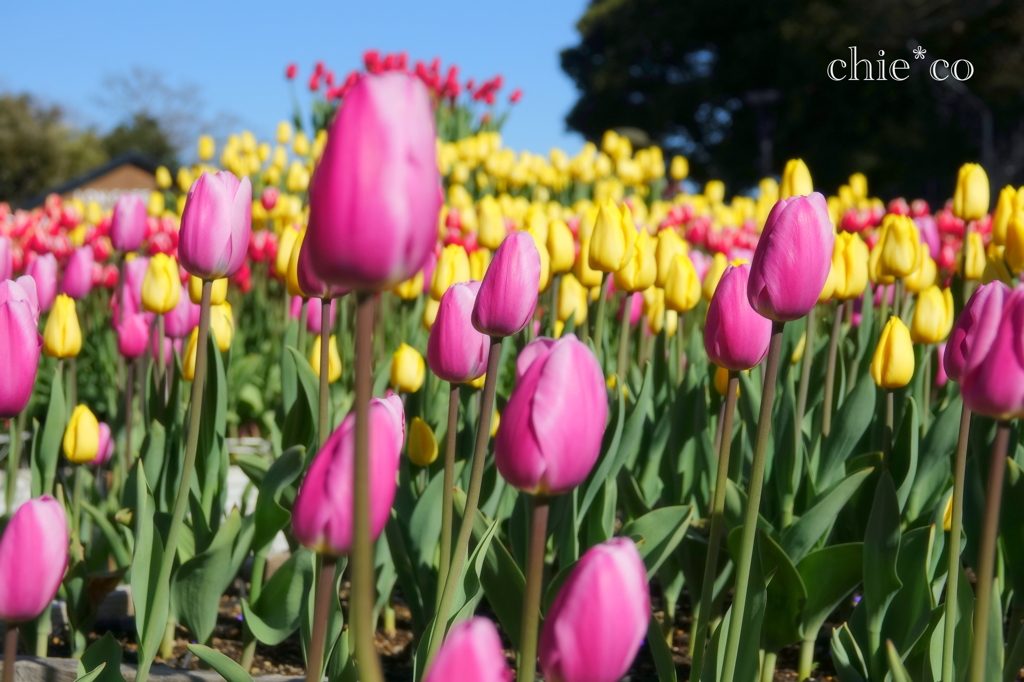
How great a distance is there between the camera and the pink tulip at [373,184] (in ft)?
2.24

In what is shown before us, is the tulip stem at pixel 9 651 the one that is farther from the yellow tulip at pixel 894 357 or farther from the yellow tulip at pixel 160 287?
the yellow tulip at pixel 894 357

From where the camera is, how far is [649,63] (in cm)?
3053

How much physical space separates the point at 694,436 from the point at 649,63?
29.9 m

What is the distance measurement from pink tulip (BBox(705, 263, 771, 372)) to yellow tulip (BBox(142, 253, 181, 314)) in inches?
48.4

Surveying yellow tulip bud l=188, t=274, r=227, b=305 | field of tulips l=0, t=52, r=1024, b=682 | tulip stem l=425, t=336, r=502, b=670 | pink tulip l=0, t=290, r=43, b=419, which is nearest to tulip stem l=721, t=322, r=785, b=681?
field of tulips l=0, t=52, r=1024, b=682

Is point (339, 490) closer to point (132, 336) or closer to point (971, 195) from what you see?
point (132, 336)

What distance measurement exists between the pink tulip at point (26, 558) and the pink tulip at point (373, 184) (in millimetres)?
495

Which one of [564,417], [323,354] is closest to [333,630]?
[323,354]

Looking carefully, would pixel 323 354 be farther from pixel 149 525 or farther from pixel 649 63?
pixel 649 63

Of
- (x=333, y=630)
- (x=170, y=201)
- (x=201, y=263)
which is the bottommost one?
(x=333, y=630)

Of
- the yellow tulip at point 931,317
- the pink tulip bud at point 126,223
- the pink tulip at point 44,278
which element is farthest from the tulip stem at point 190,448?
the pink tulip bud at point 126,223

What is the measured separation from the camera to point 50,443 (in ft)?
7.20

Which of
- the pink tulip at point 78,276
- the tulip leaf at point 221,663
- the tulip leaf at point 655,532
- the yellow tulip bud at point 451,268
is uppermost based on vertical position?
the pink tulip at point 78,276

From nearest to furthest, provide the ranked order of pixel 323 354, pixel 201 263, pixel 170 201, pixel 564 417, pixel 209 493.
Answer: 1. pixel 564 417
2. pixel 201 263
3. pixel 323 354
4. pixel 209 493
5. pixel 170 201
